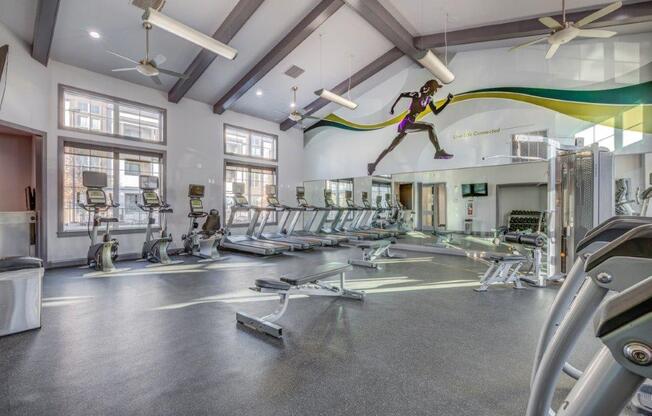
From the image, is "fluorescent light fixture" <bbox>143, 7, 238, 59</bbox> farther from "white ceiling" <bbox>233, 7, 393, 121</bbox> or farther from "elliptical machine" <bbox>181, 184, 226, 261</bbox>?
"elliptical machine" <bbox>181, 184, 226, 261</bbox>

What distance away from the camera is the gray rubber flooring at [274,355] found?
1.89m

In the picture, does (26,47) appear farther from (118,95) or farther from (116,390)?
(116,390)

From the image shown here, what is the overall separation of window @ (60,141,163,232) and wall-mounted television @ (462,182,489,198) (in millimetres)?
7940

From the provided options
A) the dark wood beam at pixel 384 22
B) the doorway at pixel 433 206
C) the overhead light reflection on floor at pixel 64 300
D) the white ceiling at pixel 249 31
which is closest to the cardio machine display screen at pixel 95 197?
the overhead light reflection on floor at pixel 64 300

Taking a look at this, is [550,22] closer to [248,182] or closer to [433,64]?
[433,64]

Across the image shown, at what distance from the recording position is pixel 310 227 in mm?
11141

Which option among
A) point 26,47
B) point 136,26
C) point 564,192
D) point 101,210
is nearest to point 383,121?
point 564,192

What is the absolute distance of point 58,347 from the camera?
2617mm

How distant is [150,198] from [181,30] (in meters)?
3.62

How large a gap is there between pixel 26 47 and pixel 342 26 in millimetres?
5962

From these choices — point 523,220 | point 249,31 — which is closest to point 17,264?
point 249,31

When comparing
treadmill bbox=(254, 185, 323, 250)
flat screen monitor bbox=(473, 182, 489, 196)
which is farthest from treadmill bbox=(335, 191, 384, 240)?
flat screen monitor bbox=(473, 182, 489, 196)

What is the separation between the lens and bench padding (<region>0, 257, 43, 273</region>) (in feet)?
9.58

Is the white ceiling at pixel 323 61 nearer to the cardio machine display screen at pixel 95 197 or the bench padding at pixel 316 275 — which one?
the cardio machine display screen at pixel 95 197
